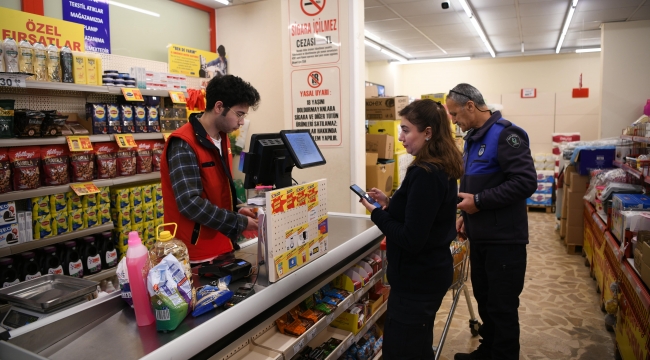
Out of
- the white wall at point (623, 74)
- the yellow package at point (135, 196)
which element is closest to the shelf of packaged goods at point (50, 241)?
the yellow package at point (135, 196)

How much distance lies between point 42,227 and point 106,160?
0.71 m

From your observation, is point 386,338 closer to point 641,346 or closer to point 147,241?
point 641,346

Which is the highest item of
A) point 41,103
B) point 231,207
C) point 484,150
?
point 41,103

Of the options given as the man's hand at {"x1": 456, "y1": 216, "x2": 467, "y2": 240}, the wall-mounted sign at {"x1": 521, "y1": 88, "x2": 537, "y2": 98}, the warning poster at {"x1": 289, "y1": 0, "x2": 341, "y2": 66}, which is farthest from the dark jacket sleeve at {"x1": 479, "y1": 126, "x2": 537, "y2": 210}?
the wall-mounted sign at {"x1": 521, "y1": 88, "x2": 537, "y2": 98}

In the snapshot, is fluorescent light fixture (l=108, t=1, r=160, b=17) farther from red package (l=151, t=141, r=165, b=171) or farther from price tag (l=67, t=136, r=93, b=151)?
price tag (l=67, t=136, r=93, b=151)

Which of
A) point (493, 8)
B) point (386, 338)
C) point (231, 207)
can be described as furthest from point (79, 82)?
point (493, 8)

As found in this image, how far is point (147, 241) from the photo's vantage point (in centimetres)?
401

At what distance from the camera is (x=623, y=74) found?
7.39 metres

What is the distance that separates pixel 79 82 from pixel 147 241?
150 centimetres

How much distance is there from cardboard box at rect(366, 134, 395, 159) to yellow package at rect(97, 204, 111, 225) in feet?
8.39

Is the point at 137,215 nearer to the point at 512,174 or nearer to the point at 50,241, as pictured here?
the point at 50,241

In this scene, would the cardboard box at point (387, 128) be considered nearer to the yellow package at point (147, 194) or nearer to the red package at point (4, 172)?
the yellow package at point (147, 194)

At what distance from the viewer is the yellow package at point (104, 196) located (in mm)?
3500

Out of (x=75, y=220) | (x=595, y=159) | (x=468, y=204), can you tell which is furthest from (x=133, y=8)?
(x=595, y=159)
